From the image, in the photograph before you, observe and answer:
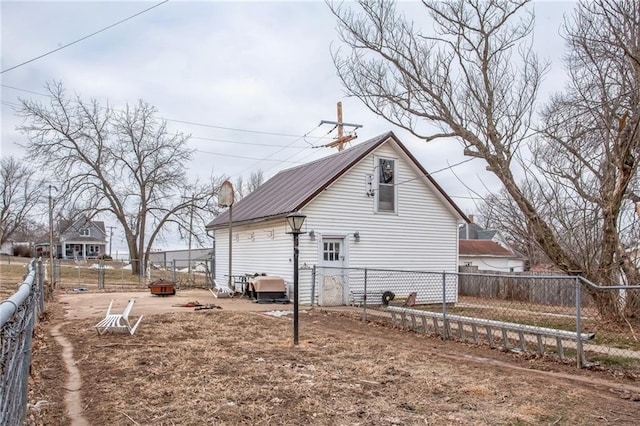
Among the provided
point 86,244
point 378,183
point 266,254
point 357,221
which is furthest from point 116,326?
point 86,244

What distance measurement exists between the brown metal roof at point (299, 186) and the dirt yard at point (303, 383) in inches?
271

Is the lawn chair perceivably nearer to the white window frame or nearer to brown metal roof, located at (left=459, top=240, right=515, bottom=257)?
the white window frame

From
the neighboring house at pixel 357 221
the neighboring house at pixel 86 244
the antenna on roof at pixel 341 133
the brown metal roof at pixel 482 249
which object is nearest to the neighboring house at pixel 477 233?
the brown metal roof at pixel 482 249

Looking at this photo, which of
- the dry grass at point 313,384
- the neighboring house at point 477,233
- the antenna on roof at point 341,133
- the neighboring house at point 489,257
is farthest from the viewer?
the neighboring house at point 477,233

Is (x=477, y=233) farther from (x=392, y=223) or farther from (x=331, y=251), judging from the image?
(x=331, y=251)

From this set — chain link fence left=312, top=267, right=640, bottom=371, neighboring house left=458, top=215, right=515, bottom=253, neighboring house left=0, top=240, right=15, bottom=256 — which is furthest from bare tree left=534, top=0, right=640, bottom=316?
neighboring house left=0, top=240, right=15, bottom=256

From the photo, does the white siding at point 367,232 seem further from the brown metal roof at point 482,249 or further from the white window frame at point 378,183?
the brown metal roof at point 482,249

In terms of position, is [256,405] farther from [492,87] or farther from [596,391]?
[492,87]

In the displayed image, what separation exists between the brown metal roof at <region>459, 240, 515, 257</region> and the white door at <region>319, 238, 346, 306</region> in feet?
79.9

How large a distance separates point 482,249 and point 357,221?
2722cm

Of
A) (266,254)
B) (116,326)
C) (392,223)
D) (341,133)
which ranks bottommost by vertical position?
(116,326)

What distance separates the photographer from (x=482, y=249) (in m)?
40.6

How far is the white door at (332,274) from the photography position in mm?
15180

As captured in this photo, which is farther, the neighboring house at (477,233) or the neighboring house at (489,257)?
the neighboring house at (477,233)
